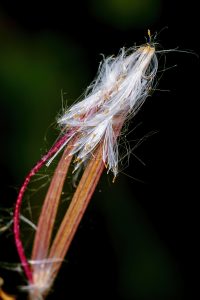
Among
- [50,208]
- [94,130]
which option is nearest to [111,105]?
[94,130]

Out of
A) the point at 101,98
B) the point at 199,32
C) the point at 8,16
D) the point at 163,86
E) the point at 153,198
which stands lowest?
the point at 153,198

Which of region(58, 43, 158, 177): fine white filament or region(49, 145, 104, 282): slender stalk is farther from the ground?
region(58, 43, 158, 177): fine white filament

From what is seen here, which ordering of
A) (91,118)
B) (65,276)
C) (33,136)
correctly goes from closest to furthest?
(91,118)
(33,136)
(65,276)

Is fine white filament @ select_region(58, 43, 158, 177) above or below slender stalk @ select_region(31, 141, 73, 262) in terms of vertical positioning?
above

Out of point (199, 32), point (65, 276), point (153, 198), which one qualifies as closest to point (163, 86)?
point (199, 32)

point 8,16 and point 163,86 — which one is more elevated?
point 8,16

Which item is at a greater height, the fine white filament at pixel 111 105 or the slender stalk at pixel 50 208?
the fine white filament at pixel 111 105

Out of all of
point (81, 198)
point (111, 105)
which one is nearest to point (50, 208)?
point (81, 198)

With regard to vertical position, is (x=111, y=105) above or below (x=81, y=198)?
above

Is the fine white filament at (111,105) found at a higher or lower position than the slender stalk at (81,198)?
higher

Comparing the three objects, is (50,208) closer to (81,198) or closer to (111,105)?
(81,198)

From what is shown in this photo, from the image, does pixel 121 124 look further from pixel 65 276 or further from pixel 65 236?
pixel 65 276
